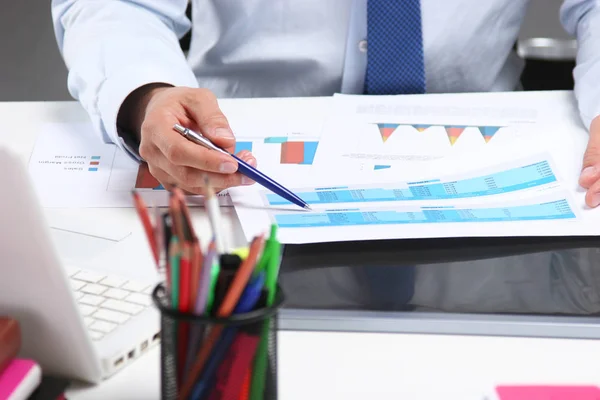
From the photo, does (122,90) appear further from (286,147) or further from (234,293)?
(234,293)

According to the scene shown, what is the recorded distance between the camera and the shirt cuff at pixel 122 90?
964 millimetres

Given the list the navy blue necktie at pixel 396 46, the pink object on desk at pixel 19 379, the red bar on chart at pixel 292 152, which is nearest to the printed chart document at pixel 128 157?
the red bar on chart at pixel 292 152

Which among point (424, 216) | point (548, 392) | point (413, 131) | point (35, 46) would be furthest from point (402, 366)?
point (35, 46)

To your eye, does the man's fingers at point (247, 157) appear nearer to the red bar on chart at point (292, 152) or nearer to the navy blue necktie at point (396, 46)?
the red bar on chart at point (292, 152)

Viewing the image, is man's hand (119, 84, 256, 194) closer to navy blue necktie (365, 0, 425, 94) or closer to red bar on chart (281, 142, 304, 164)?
red bar on chart (281, 142, 304, 164)

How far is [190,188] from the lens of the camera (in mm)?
873

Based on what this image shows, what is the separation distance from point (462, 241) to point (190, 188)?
0.29 meters

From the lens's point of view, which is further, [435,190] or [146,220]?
[435,190]

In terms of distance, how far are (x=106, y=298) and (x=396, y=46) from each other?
64cm

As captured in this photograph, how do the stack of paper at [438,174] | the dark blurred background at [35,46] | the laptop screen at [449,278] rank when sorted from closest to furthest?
the laptop screen at [449,278] → the stack of paper at [438,174] → the dark blurred background at [35,46]

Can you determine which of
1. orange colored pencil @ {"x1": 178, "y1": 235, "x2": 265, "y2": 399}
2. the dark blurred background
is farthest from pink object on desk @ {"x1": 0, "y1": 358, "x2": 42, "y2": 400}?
the dark blurred background

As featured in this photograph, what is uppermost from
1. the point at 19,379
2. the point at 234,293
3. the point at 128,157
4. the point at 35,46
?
the point at 234,293

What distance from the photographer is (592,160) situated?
907 millimetres

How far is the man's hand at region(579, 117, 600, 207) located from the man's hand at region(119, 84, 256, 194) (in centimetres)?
36
